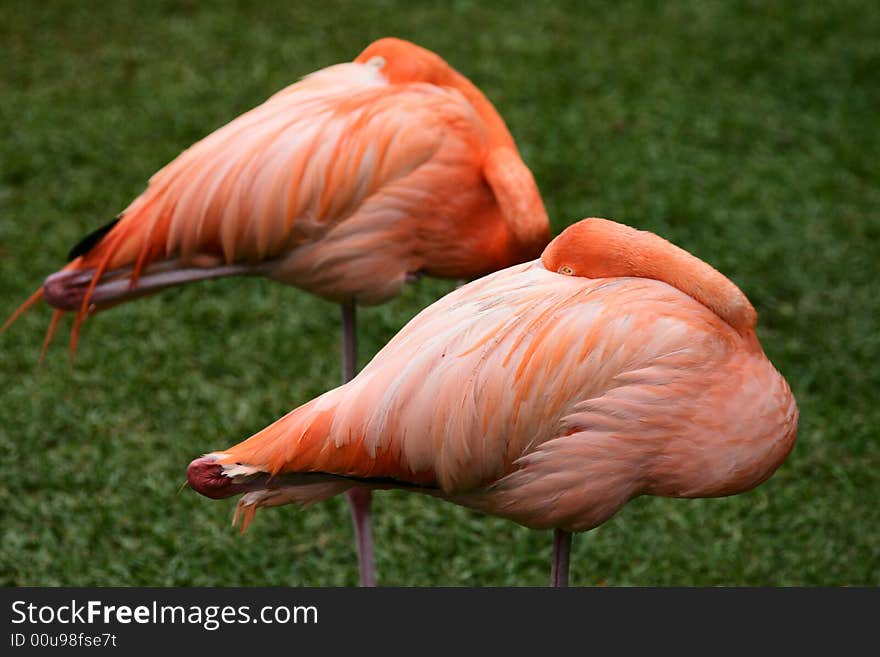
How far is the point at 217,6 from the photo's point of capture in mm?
6621

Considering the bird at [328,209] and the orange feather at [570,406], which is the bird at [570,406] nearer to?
the orange feather at [570,406]

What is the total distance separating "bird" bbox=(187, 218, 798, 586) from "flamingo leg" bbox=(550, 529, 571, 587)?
0.60ft

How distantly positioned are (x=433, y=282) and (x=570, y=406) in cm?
270

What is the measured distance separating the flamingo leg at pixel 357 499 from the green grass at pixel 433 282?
1.16ft

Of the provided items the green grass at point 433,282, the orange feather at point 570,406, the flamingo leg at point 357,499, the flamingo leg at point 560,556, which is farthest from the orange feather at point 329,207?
the green grass at point 433,282

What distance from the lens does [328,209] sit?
9.31ft

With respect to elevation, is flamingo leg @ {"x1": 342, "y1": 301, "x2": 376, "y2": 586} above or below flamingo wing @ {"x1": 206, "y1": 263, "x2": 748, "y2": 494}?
below

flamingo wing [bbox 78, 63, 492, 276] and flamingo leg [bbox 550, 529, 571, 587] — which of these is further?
flamingo wing [bbox 78, 63, 492, 276]

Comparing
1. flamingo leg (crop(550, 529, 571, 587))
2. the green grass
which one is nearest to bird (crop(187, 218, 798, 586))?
flamingo leg (crop(550, 529, 571, 587))

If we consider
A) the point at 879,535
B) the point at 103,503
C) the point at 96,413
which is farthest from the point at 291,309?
the point at 879,535

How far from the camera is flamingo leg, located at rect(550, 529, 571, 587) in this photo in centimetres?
250

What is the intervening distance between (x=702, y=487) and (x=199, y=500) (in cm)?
205


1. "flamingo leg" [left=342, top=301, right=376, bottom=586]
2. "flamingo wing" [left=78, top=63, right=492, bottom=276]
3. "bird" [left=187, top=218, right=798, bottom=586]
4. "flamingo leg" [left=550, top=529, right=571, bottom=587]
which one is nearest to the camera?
"bird" [left=187, top=218, right=798, bottom=586]

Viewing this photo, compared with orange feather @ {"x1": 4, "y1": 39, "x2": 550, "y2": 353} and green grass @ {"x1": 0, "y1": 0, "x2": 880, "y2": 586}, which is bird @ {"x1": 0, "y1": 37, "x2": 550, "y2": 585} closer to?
orange feather @ {"x1": 4, "y1": 39, "x2": 550, "y2": 353}
